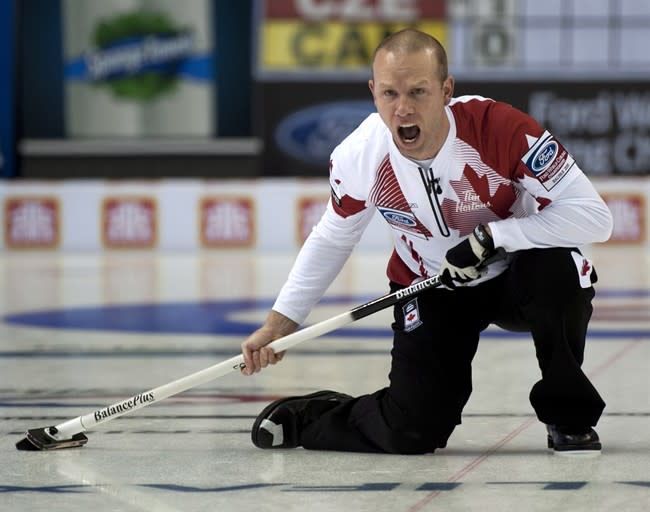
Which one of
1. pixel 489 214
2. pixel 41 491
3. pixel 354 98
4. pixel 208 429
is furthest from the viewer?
pixel 354 98

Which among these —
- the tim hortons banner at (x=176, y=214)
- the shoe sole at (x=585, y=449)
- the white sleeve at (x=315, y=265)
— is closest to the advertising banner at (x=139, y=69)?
the tim hortons banner at (x=176, y=214)

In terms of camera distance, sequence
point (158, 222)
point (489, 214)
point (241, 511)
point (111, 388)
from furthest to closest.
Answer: point (158, 222) < point (111, 388) < point (489, 214) < point (241, 511)

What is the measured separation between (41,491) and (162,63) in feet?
62.7

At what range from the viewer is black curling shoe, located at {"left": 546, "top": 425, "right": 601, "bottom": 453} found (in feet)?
14.7

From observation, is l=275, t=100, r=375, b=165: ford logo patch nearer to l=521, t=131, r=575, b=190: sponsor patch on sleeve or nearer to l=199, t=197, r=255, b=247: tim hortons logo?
l=199, t=197, r=255, b=247: tim hortons logo

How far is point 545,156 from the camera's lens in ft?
14.6

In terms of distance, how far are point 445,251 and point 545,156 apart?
0.52 meters

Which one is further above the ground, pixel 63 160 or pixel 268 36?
pixel 268 36

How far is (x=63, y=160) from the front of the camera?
21.8m

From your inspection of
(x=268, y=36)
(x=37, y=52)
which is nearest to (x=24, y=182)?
(x=268, y=36)

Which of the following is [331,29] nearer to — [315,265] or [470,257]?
[315,265]

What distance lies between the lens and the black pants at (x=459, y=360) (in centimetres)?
448

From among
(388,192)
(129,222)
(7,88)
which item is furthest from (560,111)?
(388,192)

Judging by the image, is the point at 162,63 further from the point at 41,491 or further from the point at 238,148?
the point at 41,491
